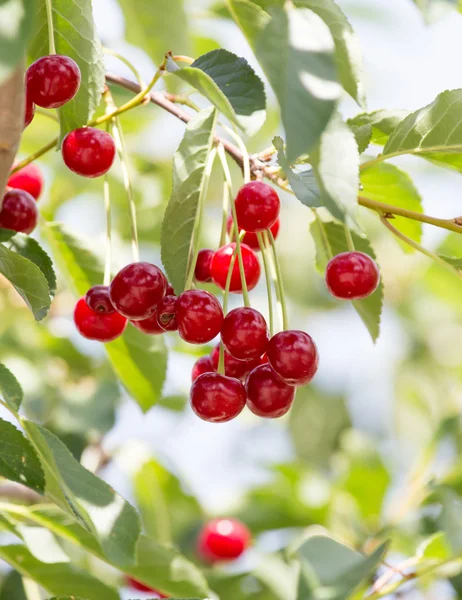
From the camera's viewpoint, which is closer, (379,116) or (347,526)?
(379,116)

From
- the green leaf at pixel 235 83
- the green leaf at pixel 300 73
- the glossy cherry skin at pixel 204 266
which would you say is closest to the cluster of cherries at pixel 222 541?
the glossy cherry skin at pixel 204 266

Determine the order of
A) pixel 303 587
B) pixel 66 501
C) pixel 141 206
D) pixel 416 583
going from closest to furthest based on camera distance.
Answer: pixel 66 501
pixel 303 587
pixel 416 583
pixel 141 206

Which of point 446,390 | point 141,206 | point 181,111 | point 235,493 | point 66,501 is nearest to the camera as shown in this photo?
A: point 66,501

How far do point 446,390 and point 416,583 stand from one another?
183cm

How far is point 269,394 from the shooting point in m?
1.50

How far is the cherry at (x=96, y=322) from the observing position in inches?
66.5

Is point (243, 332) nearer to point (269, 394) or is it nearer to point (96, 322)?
point (269, 394)

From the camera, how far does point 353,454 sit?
362 cm

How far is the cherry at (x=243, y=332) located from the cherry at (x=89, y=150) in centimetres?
36

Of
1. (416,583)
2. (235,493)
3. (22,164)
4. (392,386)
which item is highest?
(22,164)

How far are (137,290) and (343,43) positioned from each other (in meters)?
0.54

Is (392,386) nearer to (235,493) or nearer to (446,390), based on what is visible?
(446,390)

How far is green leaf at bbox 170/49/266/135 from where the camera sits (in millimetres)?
1343

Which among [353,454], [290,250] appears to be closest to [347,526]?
[353,454]
